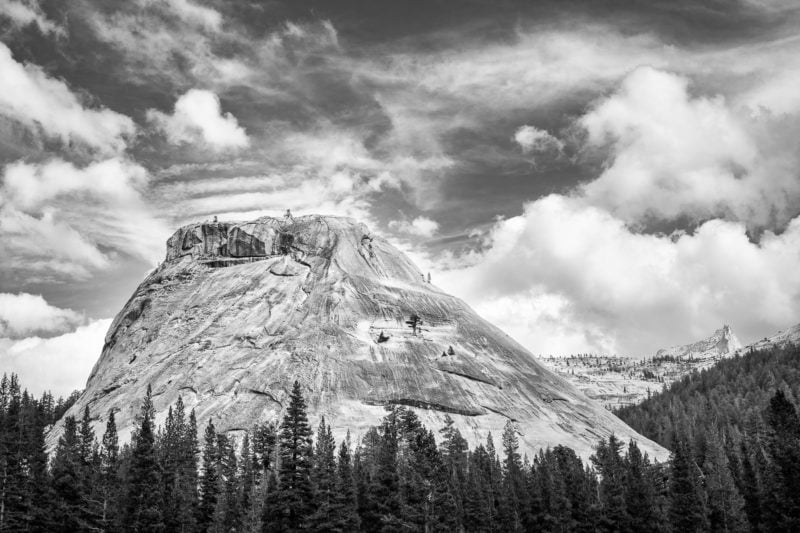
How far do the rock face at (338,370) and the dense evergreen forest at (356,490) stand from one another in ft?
113

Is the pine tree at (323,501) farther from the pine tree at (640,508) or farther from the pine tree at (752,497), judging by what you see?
the pine tree at (752,497)

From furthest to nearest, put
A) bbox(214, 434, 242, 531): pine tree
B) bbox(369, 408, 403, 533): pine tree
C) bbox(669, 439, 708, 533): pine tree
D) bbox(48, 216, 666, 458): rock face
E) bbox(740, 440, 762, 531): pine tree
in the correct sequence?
bbox(48, 216, 666, 458): rock face < bbox(740, 440, 762, 531): pine tree < bbox(669, 439, 708, 533): pine tree < bbox(214, 434, 242, 531): pine tree < bbox(369, 408, 403, 533): pine tree

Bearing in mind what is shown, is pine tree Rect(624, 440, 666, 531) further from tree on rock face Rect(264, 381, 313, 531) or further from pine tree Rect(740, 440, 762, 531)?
tree on rock face Rect(264, 381, 313, 531)

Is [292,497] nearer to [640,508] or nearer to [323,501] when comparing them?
[323,501]

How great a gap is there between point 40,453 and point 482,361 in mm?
117756

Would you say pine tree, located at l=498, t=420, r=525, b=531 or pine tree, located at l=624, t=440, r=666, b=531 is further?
pine tree, located at l=498, t=420, r=525, b=531

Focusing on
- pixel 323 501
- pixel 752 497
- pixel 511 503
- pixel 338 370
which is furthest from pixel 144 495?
pixel 338 370

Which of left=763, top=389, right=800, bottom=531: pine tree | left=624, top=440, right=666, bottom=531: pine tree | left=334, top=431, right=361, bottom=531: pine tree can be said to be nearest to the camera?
left=334, top=431, right=361, bottom=531: pine tree

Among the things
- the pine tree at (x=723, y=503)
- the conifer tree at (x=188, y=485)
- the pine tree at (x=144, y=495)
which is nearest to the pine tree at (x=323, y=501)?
the pine tree at (x=144, y=495)

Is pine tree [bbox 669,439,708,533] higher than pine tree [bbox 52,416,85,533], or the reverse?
pine tree [bbox 52,416,85,533]

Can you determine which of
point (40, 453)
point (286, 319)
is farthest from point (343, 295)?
point (40, 453)

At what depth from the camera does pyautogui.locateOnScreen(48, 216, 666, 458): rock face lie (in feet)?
525

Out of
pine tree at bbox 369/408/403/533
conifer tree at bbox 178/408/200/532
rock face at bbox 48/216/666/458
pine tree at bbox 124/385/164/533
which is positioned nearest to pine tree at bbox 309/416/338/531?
pine tree at bbox 369/408/403/533

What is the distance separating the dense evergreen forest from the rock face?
34.4 meters
